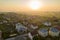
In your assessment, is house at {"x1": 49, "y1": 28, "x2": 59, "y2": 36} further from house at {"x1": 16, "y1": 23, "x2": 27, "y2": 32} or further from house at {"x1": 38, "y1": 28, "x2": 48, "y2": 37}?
house at {"x1": 16, "y1": 23, "x2": 27, "y2": 32}

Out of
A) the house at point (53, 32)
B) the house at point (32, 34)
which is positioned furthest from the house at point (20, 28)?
the house at point (53, 32)

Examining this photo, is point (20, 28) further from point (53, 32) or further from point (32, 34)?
point (53, 32)

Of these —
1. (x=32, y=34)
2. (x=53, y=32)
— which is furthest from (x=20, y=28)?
(x=53, y=32)

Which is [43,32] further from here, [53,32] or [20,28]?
[20,28]

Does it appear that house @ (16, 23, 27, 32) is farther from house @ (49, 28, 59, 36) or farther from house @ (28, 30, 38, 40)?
house @ (49, 28, 59, 36)

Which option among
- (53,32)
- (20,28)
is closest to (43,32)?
(53,32)

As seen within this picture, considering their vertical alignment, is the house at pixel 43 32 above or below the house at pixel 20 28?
below

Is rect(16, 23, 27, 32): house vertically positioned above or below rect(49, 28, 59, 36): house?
above

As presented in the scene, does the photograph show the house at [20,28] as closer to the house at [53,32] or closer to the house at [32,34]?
the house at [32,34]

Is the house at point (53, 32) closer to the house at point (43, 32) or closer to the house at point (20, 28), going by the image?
the house at point (43, 32)

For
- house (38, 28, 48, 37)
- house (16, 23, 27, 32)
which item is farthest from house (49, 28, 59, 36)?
house (16, 23, 27, 32)

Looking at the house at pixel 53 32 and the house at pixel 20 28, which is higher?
the house at pixel 20 28

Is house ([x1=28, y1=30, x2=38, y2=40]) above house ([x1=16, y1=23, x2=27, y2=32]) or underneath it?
underneath
